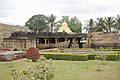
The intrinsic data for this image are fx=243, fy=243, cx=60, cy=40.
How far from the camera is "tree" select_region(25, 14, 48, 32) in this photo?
60.8 metres

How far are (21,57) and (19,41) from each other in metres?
9.85

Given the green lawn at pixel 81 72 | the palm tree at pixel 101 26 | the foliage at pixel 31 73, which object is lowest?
the green lawn at pixel 81 72

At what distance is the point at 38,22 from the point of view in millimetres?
61844

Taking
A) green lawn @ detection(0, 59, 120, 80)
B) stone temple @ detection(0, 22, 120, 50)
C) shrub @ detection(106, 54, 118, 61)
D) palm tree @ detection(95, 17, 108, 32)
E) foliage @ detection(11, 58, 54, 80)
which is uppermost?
palm tree @ detection(95, 17, 108, 32)

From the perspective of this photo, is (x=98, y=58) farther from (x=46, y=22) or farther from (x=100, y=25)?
(x=46, y=22)

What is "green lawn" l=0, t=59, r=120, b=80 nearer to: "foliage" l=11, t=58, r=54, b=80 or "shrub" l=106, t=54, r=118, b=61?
"shrub" l=106, t=54, r=118, b=61

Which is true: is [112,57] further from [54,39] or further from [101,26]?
[101,26]

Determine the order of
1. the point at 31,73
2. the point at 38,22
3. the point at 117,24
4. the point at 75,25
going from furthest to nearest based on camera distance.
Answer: the point at 75,25, the point at 38,22, the point at 117,24, the point at 31,73

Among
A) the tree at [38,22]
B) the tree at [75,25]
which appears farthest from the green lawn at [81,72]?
the tree at [75,25]

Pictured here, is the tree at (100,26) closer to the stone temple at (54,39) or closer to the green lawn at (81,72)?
the stone temple at (54,39)

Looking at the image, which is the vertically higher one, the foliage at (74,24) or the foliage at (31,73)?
the foliage at (74,24)

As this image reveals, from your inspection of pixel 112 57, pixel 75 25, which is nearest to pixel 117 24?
pixel 75 25

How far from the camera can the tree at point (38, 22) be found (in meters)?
60.8

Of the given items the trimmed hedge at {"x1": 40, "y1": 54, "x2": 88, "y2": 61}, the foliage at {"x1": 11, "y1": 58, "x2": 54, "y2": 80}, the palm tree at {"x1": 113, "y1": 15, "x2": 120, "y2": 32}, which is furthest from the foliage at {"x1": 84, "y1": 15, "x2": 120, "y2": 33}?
the foliage at {"x1": 11, "y1": 58, "x2": 54, "y2": 80}
